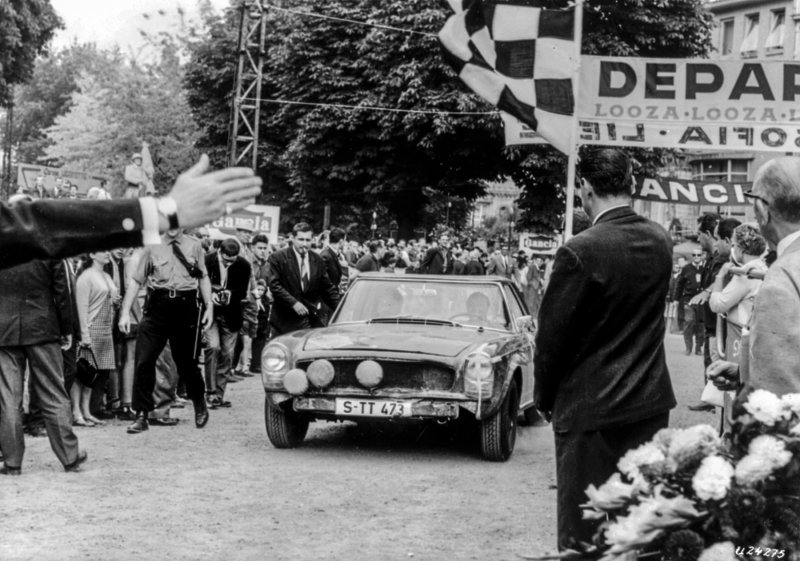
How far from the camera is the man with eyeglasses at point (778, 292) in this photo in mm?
3527

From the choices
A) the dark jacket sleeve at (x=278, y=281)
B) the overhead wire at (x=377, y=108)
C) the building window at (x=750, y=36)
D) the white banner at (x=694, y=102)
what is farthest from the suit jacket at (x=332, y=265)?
the building window at (x=750, y=36)

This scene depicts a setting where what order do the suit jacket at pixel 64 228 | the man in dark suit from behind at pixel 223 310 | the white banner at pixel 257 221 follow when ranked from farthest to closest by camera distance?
1. the white banner at pixel 257 221
2. the man in dark suit from behind at pixel 223 310
3. the suit jacket at pixel 64 228

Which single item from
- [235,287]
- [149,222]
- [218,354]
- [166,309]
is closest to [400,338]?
[166,309]

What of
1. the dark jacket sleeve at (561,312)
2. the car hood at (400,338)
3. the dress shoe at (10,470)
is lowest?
the dress shoe at (10,470)

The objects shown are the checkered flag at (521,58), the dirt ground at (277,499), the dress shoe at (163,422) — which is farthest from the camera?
the checkered flag at (521,58)

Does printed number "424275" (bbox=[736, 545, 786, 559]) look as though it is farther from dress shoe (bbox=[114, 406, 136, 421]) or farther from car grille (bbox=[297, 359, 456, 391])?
dress shoe (bbox=[114, 406, 136, 421])

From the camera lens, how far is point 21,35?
129ft

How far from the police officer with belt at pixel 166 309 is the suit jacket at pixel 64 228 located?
754 centimetres

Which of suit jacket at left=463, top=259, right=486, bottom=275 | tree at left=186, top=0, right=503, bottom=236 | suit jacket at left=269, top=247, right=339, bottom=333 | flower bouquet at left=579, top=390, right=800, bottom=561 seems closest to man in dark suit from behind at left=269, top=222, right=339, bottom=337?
suit jacket at left=269, top=247, right=339, bottom=333

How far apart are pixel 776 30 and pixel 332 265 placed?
55.6m

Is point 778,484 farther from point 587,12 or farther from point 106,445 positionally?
point 587,12

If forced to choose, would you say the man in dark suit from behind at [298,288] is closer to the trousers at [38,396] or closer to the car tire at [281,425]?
the car tire at [281,425]

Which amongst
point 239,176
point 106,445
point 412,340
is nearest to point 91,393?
point 106,445

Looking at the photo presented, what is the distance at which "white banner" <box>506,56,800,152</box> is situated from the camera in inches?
435
